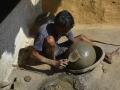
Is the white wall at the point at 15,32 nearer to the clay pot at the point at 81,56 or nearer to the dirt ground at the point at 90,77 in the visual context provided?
the dirt ground at the point at 90,77

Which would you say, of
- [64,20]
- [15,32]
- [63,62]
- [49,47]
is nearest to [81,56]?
[63,62]

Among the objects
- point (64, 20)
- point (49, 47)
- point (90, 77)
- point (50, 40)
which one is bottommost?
point (90, 77)

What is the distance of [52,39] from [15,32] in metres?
0.99

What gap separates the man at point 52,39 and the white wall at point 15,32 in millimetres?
544

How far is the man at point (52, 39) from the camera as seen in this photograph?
246 inches

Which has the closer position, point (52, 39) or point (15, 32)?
→ point (52, 39)

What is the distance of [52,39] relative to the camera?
6.48m

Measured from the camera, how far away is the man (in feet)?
20.5

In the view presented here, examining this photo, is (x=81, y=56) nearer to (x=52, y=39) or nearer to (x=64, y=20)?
(x=52, y=39)

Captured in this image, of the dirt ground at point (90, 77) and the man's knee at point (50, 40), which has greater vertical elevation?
the man's knee at point (50, 40)

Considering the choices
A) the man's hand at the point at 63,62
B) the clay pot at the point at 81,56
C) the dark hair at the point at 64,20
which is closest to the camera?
the dark hair at the point at 64,20

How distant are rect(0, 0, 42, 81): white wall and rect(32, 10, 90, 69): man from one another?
1.79ft

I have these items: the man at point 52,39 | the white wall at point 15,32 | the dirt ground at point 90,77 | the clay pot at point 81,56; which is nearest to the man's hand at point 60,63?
the man at point 52,39

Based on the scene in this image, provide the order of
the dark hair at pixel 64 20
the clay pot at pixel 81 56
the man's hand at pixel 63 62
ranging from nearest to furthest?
the dark hair at pixel 64 20 → the man's hand at pixel 63 62 → the clay pot at pixel 81 56
